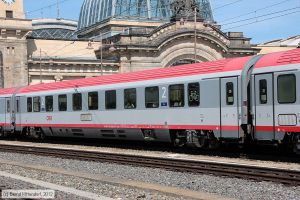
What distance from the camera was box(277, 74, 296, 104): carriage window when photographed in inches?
786

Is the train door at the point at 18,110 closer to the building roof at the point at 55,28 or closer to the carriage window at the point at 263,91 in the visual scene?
the carriage window at the point at 263,91

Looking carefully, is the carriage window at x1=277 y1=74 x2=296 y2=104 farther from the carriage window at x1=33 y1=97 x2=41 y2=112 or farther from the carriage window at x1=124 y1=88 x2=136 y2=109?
the carriage window at x1=33 y1=97 x2=41 y2=112

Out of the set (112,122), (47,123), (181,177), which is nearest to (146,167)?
(181,177)

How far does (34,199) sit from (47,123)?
23.0 metres

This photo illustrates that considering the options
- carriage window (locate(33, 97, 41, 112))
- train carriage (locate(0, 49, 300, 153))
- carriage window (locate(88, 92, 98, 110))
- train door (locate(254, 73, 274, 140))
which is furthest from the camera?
carriage window (locate(33, 97, 41, 112))

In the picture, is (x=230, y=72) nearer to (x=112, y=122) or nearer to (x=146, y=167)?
(x=146, y=167)

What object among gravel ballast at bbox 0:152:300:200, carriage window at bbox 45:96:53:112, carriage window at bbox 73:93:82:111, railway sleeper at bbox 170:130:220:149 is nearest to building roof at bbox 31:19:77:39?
carriage window at bbox 45:96:53:112

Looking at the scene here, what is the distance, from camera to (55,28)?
380 ft

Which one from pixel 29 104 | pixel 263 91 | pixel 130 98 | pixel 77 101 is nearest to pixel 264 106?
pixel 263 91

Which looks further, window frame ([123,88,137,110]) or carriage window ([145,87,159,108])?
window frame ([123,88,137,110])

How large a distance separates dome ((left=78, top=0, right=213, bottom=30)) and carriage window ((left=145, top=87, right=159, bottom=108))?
70881 millimetres

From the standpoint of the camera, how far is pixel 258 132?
21.3 metres

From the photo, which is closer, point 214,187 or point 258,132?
point 214,187

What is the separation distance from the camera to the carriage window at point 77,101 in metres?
32.4
